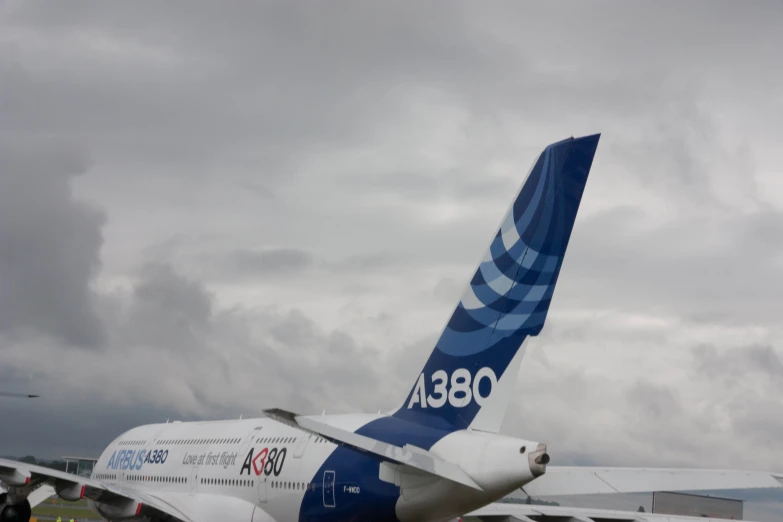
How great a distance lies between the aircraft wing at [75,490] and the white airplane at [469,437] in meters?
0.11

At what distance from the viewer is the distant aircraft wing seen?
13.6m

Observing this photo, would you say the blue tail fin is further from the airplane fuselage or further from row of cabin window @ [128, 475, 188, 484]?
row of cabin window @ [128, 475, 188, 484]

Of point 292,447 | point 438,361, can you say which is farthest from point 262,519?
point 438,361

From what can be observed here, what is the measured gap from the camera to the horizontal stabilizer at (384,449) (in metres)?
12.4

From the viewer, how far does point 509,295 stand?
1611 cm

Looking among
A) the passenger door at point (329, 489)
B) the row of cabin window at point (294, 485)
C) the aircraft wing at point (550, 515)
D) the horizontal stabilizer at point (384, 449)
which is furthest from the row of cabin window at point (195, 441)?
the horizontal stabilizer at point (384, 449)

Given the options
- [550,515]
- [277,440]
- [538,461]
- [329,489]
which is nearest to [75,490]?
[277,440]

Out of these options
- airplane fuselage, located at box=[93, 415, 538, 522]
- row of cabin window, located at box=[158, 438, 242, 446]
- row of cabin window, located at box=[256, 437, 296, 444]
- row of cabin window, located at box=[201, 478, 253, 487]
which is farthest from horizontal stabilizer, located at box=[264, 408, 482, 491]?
row of cabin window, located at box=[158, 438, 242, 446]

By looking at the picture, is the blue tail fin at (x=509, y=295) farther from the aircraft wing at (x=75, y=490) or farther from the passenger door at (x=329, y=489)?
the aircraft wing at (x=75, y=490)

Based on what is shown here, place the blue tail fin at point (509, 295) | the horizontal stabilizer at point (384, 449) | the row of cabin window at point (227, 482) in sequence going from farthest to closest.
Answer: the row of cabin window at point (227, 482) → the blue tail fin at point (509, 295) → the horizontal stabilizer at point (384, 449)

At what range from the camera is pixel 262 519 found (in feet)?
68.1

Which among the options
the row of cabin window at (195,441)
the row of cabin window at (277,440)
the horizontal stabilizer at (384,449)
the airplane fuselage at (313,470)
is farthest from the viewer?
the row of cabin window at (195,441)

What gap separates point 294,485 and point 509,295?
7.16 m

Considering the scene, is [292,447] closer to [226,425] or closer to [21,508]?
[226,425]
